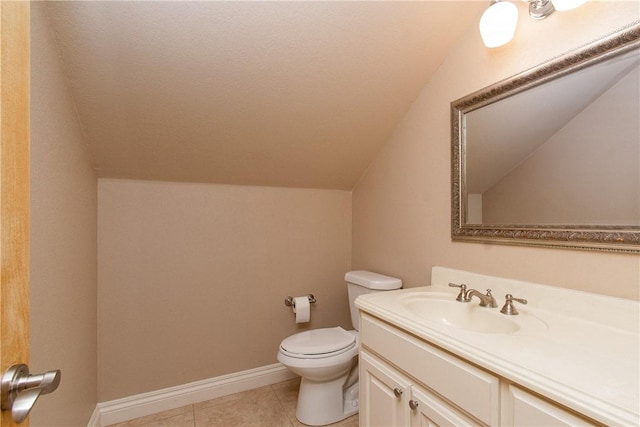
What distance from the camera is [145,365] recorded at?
183cm

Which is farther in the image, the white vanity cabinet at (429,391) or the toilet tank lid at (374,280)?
the toilet tank lid at (374,280)

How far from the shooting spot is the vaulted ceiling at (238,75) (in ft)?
4.02

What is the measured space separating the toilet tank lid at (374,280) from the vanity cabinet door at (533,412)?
1.04 m

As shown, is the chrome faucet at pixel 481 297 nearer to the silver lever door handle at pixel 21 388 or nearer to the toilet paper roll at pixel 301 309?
the toilet paper roll at pixel 301 309

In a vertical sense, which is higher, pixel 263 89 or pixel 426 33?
pixel 426 33

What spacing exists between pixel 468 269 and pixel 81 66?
6.23 feet

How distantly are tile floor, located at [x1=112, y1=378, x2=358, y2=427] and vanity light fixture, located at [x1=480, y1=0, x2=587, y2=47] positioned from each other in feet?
6.60

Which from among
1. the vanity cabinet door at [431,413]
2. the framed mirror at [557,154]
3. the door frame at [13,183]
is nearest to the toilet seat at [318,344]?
the vanity cabinet door at [431,413]

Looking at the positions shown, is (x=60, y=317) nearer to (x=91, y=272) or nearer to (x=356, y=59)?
(x=91, y=272)

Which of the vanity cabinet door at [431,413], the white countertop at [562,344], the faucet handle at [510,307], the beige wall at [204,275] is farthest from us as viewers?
the beige wall at [204,275]

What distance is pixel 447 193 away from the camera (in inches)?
60.6

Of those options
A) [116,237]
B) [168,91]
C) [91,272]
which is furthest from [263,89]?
[91,272]

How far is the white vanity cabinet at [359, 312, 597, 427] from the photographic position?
71 centimetres

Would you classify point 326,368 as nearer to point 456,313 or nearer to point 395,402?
point 395,402
